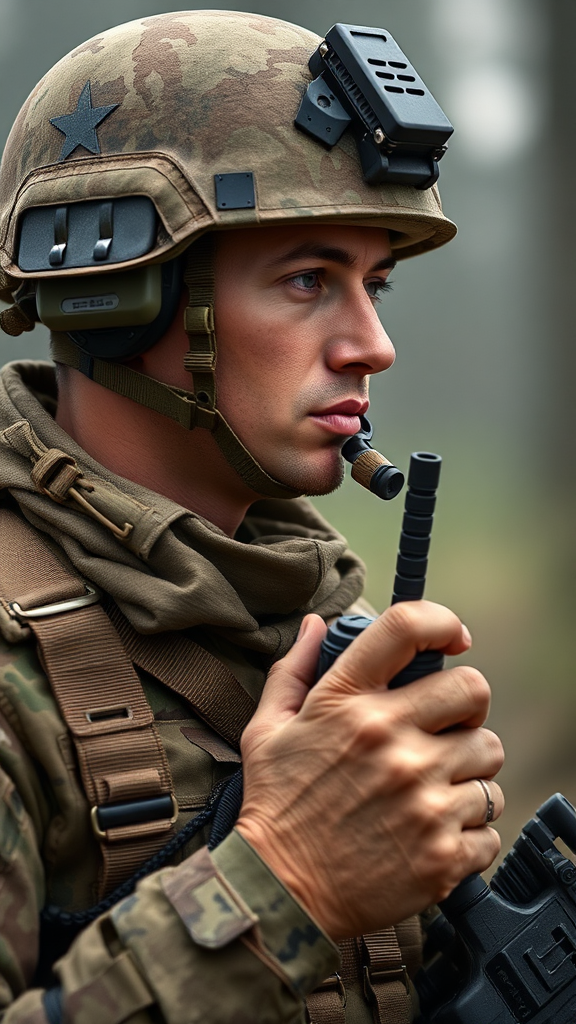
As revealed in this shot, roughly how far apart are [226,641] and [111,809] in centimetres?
55

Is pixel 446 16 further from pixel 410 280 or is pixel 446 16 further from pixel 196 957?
pixel 196 957

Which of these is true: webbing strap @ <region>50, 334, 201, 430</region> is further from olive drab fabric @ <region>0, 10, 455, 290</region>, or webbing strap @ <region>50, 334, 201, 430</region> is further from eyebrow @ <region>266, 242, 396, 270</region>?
eyebrow @ <region>266, 242, 396, 270</region>

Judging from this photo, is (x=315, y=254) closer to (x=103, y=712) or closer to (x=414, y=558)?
(x=414, y=558)

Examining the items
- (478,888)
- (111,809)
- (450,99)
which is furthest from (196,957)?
(450,99)

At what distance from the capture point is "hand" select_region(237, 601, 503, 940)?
66.0 inches

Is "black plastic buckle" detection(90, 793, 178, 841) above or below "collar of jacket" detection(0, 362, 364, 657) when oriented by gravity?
below

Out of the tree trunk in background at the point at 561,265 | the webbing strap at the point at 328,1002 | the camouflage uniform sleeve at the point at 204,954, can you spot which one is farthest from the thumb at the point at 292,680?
the tree trunk in background at the point at 561,265

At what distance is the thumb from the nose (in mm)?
606

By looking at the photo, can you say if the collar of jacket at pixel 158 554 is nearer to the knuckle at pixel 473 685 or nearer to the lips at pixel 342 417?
the lips at pixel 342 417

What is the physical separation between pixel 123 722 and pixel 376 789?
514mm

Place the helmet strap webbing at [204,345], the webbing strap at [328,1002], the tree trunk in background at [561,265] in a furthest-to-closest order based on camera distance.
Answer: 1. the tree trunk in background at [561,265]
2. the helmet strap webbing at [204,345]
3. the webbing strap at [328,1002]

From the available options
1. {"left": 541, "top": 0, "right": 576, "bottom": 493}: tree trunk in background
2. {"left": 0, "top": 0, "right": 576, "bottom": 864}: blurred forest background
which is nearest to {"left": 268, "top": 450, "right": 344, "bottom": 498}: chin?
{"left": 0, "top": 0, "right": 576, "bottom": 864}: blurred forest background

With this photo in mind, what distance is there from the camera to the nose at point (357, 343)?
2256 mm

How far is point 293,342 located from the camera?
223 centimetres
